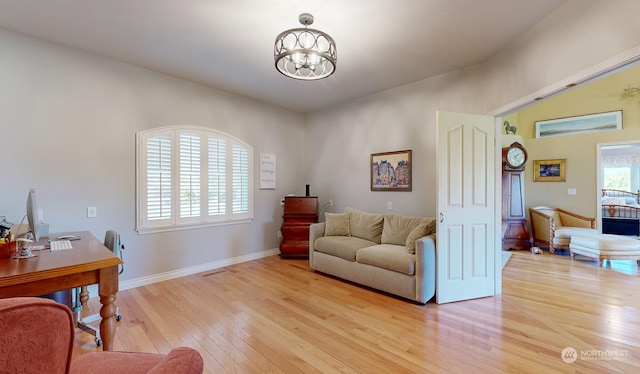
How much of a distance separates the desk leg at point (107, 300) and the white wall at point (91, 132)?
1881 millimetres

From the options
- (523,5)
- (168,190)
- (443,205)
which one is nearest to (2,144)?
(168,190)

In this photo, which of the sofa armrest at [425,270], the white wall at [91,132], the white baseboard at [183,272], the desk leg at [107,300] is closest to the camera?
the desk leg at [107,300]

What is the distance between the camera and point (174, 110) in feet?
12.4

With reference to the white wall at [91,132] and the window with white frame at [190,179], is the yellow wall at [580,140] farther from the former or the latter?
the white wall at [91,132]

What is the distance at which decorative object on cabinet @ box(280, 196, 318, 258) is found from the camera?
4720mm

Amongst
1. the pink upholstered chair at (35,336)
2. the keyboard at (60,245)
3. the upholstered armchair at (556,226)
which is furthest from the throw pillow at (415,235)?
the upholstered armchair at (556,226)

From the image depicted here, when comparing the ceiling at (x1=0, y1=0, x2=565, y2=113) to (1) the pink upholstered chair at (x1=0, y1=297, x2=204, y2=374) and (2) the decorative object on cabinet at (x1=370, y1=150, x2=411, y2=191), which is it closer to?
(2) the decorative object on cabinet at (x1=370, y1=150, x2=411, y2=191)

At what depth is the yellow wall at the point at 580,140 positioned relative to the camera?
5086 millimetres

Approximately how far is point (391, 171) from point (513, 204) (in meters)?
3.00

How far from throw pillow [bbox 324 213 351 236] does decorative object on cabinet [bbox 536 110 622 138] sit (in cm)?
516

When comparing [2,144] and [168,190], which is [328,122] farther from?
[2,144]

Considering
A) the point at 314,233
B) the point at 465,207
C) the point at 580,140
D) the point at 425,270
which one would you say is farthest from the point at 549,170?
the point at 314,233

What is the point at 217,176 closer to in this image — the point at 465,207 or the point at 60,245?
the point at 60,245

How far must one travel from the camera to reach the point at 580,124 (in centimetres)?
559
